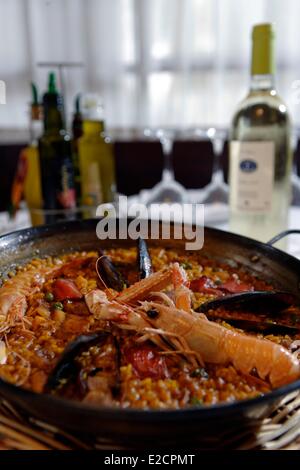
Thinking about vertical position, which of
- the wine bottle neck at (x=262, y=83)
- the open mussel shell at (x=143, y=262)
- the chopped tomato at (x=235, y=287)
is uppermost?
the wine bottle neck at (x=262, y=83)

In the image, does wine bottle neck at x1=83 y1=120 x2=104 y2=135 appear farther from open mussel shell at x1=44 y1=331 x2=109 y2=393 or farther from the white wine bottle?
open mussel shell at x1=44 y1=331 x2=109 y2=393

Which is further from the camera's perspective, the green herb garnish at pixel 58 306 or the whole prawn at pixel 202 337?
the green herb garnish at pixel 58 306

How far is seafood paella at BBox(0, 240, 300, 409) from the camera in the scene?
0.81m

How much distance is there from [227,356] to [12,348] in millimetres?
396

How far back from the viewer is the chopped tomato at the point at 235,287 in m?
1.19

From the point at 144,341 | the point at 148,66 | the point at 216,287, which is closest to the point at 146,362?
the point at 144,341

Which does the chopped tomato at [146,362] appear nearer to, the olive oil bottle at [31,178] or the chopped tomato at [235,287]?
the chopped tomato at [235,287]

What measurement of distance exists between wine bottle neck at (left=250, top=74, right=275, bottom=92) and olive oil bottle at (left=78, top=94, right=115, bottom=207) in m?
0.68

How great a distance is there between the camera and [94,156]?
6.64 feet

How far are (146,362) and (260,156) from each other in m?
0.88

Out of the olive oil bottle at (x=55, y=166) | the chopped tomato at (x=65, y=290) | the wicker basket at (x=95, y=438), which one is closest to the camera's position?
the wicker basket at (x=95, y=438)

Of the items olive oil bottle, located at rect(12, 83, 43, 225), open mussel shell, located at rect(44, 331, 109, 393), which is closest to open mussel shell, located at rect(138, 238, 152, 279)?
open mussel shell, located at rect(44, 331, 109, 393)

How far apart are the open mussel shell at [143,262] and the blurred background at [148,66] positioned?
2.16 m

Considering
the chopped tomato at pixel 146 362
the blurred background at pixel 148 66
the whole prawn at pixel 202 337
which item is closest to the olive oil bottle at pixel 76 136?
the whole prawn at pixel 202 337
